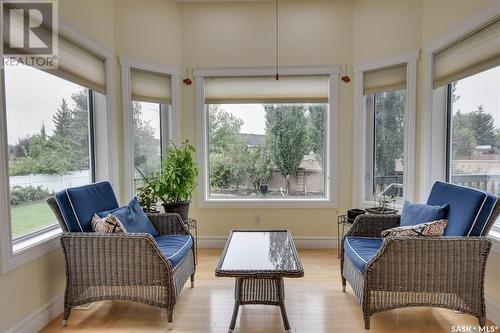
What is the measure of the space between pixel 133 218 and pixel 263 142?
1.98 meters

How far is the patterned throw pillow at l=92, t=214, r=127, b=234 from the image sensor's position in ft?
7.28

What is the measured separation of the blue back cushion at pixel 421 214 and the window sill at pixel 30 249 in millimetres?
2775

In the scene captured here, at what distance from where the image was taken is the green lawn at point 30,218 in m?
2.11

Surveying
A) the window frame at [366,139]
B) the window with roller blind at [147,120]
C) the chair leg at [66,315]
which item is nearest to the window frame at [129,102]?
the window with roller blind at [147,120]

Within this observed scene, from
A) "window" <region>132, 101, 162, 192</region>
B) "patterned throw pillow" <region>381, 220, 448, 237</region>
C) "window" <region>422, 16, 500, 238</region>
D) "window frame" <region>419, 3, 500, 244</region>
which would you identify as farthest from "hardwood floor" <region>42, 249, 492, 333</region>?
"window" <region>132, 101, 162, 192</region>

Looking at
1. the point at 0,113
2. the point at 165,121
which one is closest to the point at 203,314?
the point at 0,113

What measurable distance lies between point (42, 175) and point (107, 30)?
5.49 feet

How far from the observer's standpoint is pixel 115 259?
2125 mm

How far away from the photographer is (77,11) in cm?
265

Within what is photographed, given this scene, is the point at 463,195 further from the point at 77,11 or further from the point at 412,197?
the point at 77,11

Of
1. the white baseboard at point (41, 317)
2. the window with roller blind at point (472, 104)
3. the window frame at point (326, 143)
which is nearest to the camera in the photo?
the white baseboard at point (41, 317)

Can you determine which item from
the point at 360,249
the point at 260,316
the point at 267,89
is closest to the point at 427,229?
the point at 360,249

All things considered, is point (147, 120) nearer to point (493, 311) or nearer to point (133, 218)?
point (133, 218)

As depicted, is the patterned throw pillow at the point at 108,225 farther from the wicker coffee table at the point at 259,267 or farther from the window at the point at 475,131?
the window at the point at 475,131
